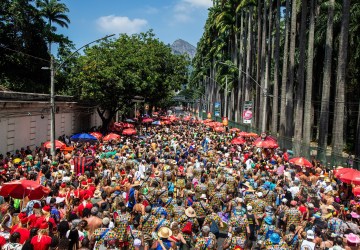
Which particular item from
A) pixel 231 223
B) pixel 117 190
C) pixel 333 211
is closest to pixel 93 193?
pixel 117 190

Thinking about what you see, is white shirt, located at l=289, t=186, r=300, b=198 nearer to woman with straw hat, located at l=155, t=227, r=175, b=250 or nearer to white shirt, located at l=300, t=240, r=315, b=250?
white shirt, located at l=300, t=240, r=315, b=250

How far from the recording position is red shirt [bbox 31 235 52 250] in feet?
25.5

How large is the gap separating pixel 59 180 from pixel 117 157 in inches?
264

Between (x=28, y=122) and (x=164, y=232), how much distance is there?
21.2 m

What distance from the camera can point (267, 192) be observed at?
12469 mm

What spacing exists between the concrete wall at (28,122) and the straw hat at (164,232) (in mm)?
16588

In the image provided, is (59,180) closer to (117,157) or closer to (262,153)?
(117,157)

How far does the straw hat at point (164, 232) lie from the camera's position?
848 centimetres

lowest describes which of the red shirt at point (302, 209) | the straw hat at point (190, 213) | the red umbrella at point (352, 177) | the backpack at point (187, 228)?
the backpack at point (187, 228)

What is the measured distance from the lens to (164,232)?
335 inches

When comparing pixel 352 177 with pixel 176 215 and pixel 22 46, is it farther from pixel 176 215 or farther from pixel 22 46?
pixel 22 46

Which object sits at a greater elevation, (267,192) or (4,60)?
(4,60)

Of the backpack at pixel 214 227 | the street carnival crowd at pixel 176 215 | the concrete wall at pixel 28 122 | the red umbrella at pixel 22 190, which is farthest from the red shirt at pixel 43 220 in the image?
the concrete wall at pixel 28 122

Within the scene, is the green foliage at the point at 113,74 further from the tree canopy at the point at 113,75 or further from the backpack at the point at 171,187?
the backpack at the point at 171,187
